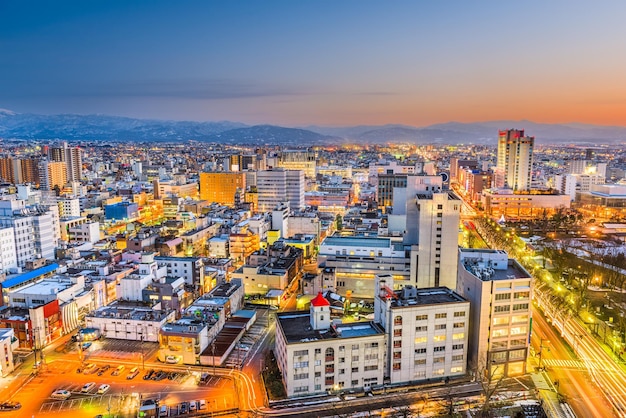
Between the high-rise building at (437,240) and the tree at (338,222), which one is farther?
the tree at (338,222)

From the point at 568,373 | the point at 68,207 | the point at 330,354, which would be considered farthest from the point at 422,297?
the point at 68,207

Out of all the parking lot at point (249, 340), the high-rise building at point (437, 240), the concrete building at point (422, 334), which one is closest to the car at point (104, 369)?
the parking lot at point (249, 340)

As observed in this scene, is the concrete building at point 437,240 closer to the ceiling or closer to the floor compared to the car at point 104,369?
closer to the ceiling

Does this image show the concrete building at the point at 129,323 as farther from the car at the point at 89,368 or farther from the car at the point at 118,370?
the car at the point at 89,368

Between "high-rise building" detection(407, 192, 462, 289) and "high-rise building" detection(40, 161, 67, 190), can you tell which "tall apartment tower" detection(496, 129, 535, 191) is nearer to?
"high-rise building" detection(407, 192, 462, 289)

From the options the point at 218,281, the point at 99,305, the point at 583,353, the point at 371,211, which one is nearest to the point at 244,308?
the point at 218,281

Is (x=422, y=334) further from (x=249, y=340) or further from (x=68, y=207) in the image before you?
(x=68, y=207)

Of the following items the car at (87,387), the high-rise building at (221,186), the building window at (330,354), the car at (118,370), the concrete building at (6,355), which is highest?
the high-rise building at (221,186)

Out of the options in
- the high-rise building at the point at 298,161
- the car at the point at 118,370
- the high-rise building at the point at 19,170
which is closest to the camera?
the car at the point at 118,370
